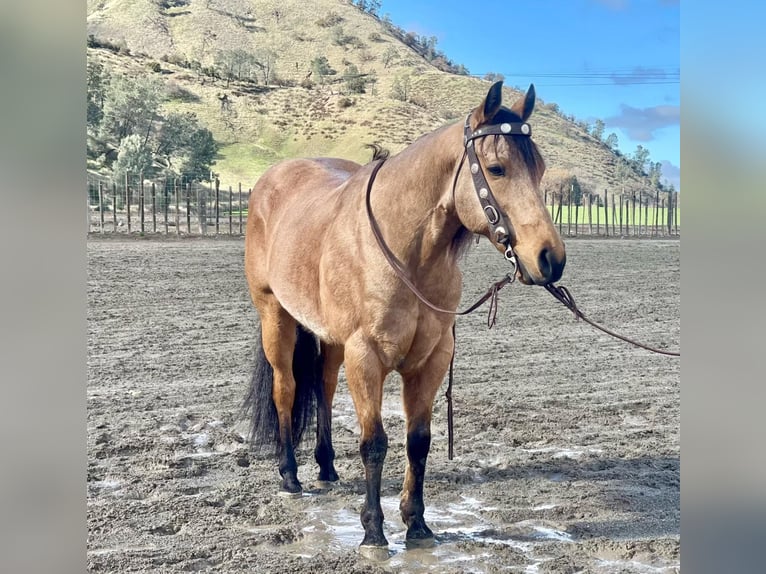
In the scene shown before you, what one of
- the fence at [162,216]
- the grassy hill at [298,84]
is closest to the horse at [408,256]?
the fence at [162,216]

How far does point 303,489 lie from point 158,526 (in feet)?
2.98

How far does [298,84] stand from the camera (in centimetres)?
6831

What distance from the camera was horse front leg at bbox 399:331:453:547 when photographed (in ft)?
10.9

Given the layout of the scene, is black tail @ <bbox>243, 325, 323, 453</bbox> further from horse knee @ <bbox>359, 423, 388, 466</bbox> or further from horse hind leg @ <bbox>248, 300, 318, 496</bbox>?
horse knee @ <bbox>359, 423, 388, 466</bbox>

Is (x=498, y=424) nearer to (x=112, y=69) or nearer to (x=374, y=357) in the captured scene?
(x=374, y=357)

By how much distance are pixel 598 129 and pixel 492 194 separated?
67.1 meters

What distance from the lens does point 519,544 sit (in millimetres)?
3320

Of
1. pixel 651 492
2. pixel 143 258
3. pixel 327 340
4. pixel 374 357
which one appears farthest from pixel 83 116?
pixel 143 258

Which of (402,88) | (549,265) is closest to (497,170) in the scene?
(549,265)

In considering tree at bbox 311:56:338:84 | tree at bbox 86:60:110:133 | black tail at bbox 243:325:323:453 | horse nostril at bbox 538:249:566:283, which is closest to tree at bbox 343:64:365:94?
tree at bbox 311:56:338:84

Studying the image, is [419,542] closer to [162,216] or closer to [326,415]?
[326,415]

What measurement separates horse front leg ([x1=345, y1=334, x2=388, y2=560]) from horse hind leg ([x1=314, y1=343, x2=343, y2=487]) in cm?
90

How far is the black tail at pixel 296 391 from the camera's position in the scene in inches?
169

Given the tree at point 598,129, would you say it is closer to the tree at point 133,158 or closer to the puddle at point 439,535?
the tree at point 133,158
